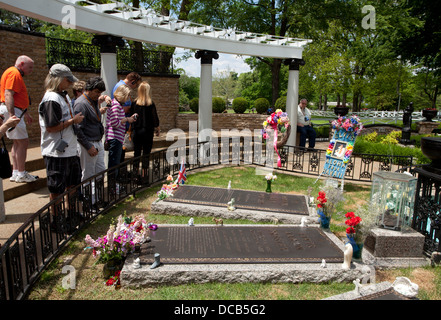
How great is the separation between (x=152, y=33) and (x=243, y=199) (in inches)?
216

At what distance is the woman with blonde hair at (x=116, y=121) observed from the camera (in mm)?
6543

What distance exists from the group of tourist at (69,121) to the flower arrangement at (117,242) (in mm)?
1398

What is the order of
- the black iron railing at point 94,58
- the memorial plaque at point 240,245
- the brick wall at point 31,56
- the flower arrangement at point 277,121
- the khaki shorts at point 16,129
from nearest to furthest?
the memorial plaque at point 240,245
the khaki shorts at point 16,129
the flower arrangement at point 277,121
the brick wall at point 31,56
the black iron railing at point 94,58

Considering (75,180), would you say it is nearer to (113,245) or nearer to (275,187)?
(113,245)

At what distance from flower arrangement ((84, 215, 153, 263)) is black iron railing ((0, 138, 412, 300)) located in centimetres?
65

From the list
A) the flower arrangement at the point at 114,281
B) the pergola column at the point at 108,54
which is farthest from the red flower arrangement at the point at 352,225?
the pergola column at the point at 108,54

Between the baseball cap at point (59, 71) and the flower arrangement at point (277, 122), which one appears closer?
the baseball cap at point (59, 71)

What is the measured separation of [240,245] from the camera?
459 centimetres

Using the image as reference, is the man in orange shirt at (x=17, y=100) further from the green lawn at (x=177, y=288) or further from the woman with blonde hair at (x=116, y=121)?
the green lawn at (x=177, y=288)

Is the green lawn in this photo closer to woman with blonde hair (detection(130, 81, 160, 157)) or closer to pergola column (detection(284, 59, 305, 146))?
woman with blonde hair (detection(130, 81, 160, 157))

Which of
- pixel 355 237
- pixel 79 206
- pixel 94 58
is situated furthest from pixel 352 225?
pixel 94 58

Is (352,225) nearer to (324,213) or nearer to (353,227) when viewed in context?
(353,227)

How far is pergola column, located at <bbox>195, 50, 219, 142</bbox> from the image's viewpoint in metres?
10.9

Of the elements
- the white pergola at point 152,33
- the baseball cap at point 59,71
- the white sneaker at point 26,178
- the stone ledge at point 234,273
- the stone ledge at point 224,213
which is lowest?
the stone ledge at point 234,273
